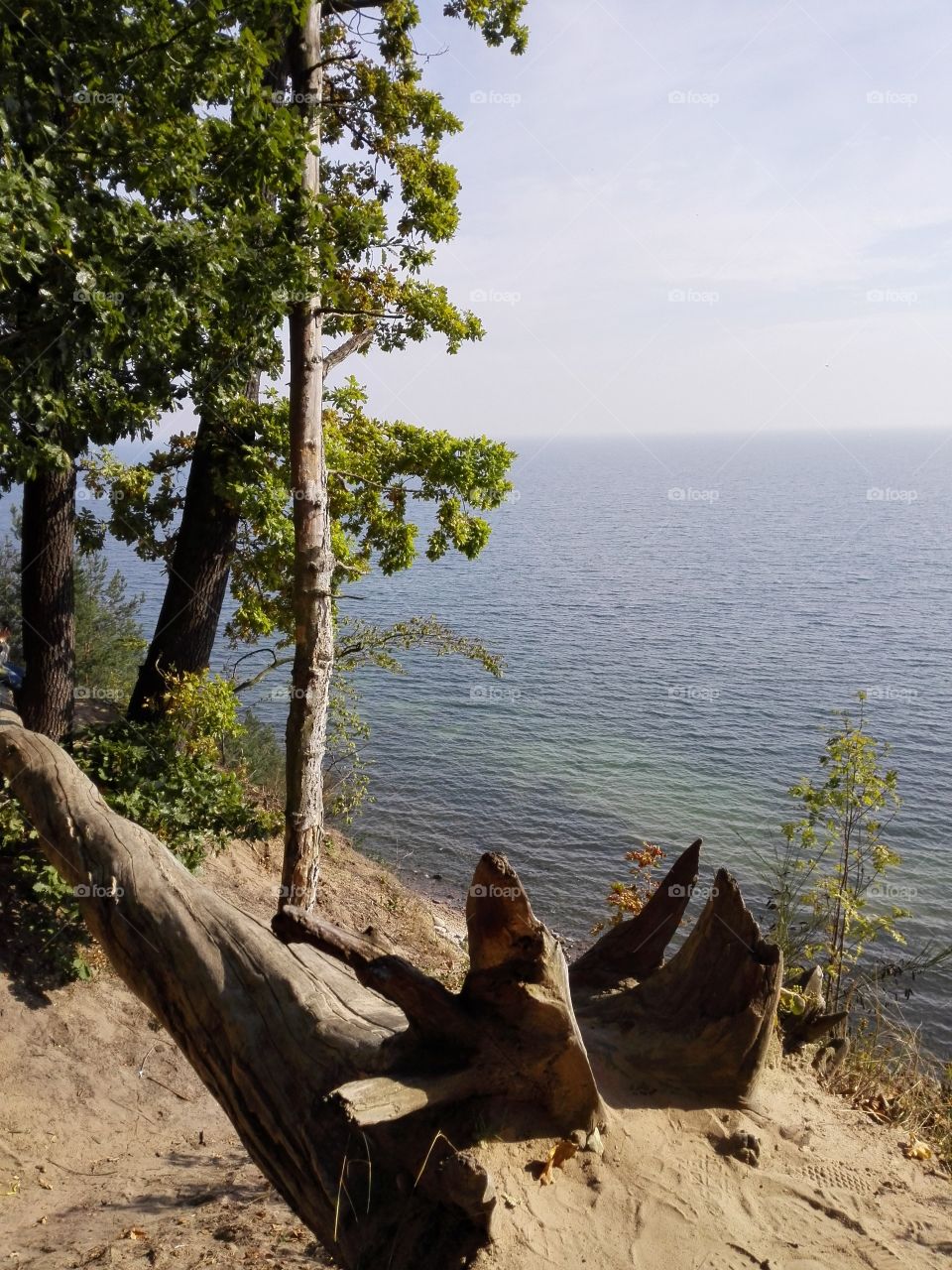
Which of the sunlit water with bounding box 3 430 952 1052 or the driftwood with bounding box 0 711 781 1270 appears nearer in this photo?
the driftwood with bounding box 0 711 781 1270

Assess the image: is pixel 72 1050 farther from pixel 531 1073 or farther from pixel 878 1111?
pixel 878 1111

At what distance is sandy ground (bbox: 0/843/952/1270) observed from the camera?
437 cm

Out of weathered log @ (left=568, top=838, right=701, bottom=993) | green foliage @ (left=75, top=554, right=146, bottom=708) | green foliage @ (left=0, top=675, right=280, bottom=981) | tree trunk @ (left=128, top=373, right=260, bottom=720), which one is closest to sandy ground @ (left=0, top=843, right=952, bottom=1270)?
green foliage @ (left=0, top=675, right=280, bottom=981)

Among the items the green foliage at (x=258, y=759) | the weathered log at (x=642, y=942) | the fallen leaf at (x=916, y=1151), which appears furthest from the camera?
the green foliage at (x=258, y=759)

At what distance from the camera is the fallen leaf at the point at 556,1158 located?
451 cm

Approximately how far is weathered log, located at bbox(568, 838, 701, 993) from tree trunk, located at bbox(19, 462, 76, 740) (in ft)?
26.0

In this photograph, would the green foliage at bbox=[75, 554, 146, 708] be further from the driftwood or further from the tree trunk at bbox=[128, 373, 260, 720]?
the driftwood

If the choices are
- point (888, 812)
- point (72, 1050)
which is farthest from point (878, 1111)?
point (888, 812)

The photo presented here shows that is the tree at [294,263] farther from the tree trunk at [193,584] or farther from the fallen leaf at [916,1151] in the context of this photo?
the fallen leaf at [916,1151]

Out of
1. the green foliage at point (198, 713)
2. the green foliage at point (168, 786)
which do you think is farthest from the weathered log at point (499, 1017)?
the green foliage at point (198, 713)

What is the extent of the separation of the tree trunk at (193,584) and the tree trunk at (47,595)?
1.16 m

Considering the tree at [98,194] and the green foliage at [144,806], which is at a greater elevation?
the tree at [98,194]

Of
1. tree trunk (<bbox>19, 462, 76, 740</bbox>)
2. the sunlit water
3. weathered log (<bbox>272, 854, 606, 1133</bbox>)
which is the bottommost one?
the sunlit water

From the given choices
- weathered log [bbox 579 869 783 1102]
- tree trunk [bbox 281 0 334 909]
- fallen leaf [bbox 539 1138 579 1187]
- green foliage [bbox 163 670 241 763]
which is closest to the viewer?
fallen leaf [bbox 539 1138 579 1187]
